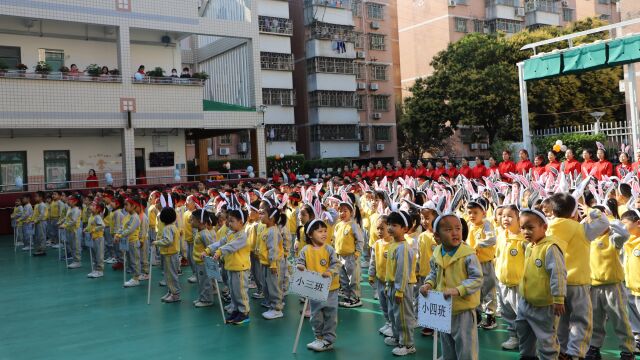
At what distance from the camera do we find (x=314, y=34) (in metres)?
33.4

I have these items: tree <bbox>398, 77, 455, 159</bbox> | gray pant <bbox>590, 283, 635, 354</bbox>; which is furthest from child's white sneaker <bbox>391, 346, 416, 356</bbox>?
tree <bbox>398, 77, 455, 159</bbox>

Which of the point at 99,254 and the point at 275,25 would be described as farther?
the point at 275,25

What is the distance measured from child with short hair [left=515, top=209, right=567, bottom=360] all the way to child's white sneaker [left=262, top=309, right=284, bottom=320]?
11.5 ft

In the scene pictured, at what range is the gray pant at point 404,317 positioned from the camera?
18.4 feet

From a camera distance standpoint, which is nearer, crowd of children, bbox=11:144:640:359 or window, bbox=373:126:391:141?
crowd of children, bbox=11:144:640:359

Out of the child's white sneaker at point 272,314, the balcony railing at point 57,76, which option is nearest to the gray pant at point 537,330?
the child's white sneaker at point 272,314

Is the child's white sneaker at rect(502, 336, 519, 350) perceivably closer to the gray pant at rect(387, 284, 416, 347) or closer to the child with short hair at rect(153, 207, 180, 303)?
the gray pant at rect(387, 284, 416, 347)

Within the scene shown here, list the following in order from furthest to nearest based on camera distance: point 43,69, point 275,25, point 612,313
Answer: point 275,25 → point 43,69 → point 612,313

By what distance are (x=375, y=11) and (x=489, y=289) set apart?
3337 cm

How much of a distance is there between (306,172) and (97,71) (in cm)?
1353

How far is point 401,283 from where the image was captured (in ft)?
17.9

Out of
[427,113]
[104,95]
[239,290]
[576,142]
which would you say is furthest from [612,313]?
[427,113]

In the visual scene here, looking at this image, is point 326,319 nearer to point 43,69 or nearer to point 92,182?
point 92,182

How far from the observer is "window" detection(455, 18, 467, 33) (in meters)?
37.6
